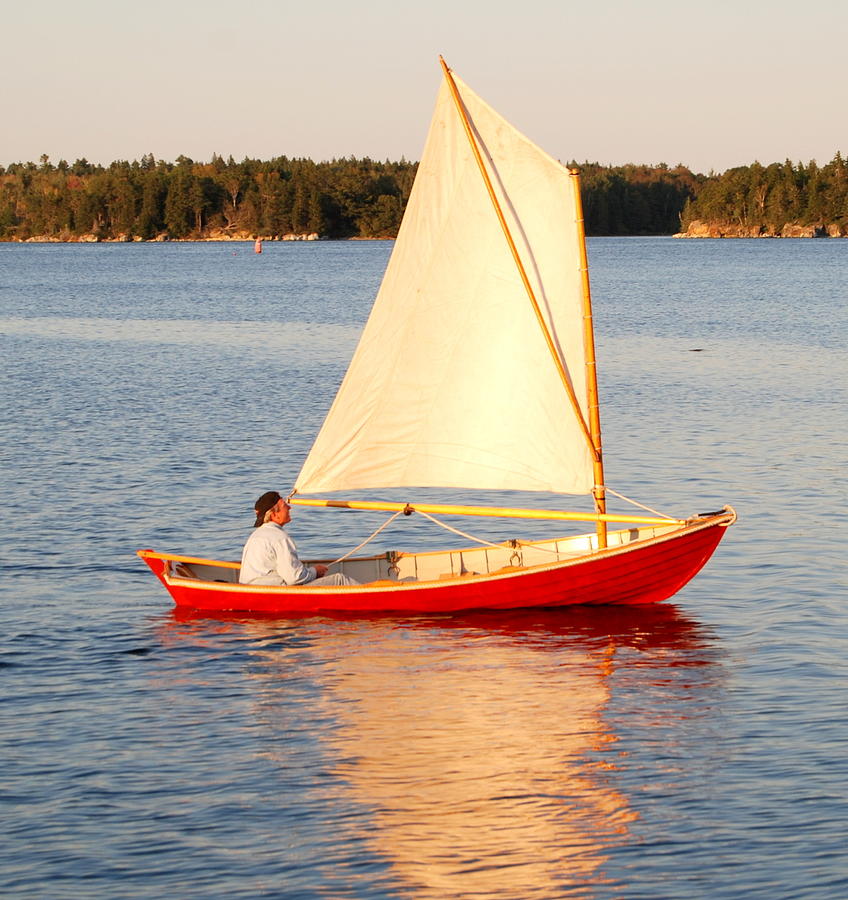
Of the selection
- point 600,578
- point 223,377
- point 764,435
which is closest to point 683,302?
point 223,377

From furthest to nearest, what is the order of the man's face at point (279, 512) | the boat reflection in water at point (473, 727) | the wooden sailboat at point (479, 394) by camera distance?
the man's face at point (279, 512)
the wooden sailboat at point (479, 394)
the boat reflection in water at point (473, 727)

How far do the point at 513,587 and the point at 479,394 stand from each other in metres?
2.70

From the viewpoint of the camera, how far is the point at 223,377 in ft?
182

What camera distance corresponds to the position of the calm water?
41.3ft

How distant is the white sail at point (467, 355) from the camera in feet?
64.8

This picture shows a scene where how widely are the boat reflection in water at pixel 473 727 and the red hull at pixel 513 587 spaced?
254 mm

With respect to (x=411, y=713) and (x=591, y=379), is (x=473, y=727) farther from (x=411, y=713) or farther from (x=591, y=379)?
(x=591, y=379)

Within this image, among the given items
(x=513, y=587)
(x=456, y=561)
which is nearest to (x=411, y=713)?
(x=513, y=587)

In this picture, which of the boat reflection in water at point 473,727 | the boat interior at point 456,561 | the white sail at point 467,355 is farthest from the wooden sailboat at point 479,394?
the boat interior at point 456,561

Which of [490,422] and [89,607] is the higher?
[490,422]

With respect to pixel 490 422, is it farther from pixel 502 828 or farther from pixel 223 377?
pixel 223 377

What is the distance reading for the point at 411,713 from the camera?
54.3ft

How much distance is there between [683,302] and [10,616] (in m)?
83.1

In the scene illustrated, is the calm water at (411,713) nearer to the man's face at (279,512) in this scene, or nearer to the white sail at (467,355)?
the man's face at (279,512)
